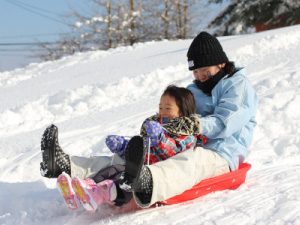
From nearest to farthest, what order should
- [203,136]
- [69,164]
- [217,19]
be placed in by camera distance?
1. [69,164]
2. [203,136]
3. [217,19]

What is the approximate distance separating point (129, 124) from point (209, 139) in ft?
6.80

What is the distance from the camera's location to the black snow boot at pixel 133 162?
247 cm

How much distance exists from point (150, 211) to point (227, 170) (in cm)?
60

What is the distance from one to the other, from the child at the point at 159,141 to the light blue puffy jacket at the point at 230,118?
0.37ft

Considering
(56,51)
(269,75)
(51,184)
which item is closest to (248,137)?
(51,184)

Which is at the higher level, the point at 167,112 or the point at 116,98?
the point at 167,112

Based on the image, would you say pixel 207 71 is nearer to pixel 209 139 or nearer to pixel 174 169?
pixel 209 139

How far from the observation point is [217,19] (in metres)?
17.1

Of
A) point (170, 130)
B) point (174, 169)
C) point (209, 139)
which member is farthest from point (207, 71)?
point (174, 169)

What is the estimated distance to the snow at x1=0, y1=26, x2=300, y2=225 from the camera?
2.71 m

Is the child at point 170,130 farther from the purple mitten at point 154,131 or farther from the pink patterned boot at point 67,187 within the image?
the pink patterned boot at point 67,187

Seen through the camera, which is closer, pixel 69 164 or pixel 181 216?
pixel 181 216

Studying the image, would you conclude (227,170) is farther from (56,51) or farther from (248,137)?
(56,51)

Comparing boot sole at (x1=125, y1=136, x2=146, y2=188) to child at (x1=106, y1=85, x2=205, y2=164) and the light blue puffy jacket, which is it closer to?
child at (x1=106, y1=85, x2=205, y2=164)
